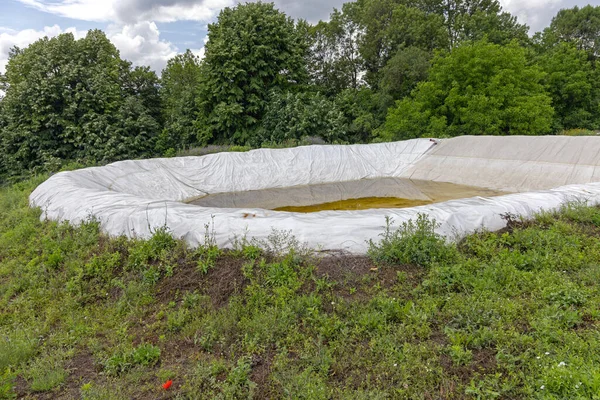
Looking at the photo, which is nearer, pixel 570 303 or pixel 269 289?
pixel 570 303

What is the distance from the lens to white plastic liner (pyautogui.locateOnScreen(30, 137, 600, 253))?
3697 mm

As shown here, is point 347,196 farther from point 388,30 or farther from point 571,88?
point 571,88

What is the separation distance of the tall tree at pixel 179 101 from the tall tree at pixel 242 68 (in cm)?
82

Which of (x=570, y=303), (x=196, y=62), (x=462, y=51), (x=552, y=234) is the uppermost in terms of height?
(x=196, y=62)

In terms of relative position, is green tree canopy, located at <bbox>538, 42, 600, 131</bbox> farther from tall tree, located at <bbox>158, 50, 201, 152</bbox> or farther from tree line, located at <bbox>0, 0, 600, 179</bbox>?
tall tree, located at <bbox>158, 50, 201, 152</bbox>

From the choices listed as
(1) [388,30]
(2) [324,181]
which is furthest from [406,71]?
(2) [324,181]

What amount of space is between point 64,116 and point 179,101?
4756 mm

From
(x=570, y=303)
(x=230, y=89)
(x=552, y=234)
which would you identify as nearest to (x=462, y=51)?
(x=230, y=89)

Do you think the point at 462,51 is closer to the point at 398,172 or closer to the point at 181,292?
the point at 398,172

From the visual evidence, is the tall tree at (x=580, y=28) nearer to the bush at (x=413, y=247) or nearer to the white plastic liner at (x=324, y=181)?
the white plastic liner at (x=324, y=181)

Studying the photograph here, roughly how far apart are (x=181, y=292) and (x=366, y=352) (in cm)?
175

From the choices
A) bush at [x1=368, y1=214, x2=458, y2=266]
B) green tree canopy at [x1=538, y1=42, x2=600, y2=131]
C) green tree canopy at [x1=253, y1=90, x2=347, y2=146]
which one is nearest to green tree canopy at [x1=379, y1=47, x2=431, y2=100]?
green tree canopy at [x1=253, y1=90, x2=347, y2=146]

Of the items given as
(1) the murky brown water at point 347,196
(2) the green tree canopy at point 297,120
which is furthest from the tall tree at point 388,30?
(1) the murky brown water at point 347,196

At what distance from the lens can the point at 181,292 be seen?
3.19m
